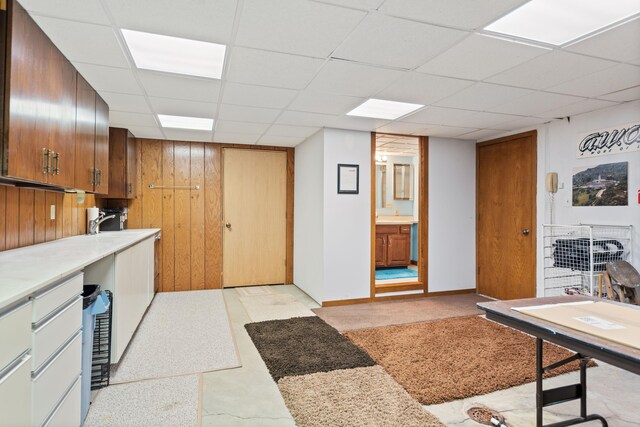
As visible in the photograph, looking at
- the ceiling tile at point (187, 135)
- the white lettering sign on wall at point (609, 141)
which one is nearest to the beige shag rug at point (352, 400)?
the white lettering sign on wall at point (609, 141)

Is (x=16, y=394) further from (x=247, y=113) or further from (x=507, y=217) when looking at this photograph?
(x=507, y=217)

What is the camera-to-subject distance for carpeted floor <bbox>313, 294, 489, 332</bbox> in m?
3.98

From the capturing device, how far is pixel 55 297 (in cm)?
165

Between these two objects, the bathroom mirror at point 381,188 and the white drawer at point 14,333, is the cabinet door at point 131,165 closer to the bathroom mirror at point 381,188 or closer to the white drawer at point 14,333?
the white drawer at point 14,333

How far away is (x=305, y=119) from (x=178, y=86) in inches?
59.8

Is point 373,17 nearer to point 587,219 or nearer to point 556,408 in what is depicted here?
point 556,408

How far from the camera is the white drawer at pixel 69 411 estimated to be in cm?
165

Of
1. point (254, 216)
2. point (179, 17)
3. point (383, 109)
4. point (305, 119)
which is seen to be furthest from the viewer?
point (254, 216)

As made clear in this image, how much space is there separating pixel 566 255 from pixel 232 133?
14.0ft

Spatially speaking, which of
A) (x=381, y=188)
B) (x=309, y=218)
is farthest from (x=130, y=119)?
(x=381, y=188)

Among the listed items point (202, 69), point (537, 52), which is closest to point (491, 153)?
point (537, 52)

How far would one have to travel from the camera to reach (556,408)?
2.28m

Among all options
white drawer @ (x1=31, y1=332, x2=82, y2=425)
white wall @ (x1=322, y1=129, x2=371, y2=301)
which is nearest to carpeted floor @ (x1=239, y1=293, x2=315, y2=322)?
white wall @ (x1=322, y1=129, x2=371, y2=301)

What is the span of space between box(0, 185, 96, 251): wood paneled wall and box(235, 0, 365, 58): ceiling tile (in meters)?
1.92
